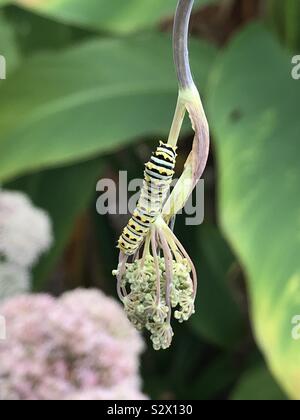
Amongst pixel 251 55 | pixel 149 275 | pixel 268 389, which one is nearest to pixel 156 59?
pixel 251 55

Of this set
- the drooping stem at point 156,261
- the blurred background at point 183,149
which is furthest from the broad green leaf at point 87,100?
the drooping stem at point 156,261

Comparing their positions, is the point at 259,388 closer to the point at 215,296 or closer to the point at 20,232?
the point at 215,296

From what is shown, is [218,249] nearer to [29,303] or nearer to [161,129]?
[161,129]

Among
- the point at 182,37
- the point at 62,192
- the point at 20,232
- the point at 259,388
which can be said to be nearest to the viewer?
the point at 182,37

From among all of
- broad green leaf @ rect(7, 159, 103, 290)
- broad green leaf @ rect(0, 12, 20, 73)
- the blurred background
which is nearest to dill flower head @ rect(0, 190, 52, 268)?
the blurred background

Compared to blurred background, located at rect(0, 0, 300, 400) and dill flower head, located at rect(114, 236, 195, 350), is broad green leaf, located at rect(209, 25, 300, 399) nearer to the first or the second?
blurred background, located at rect(0, 0, 300, 400)

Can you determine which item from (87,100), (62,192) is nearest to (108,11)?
(87,100)
